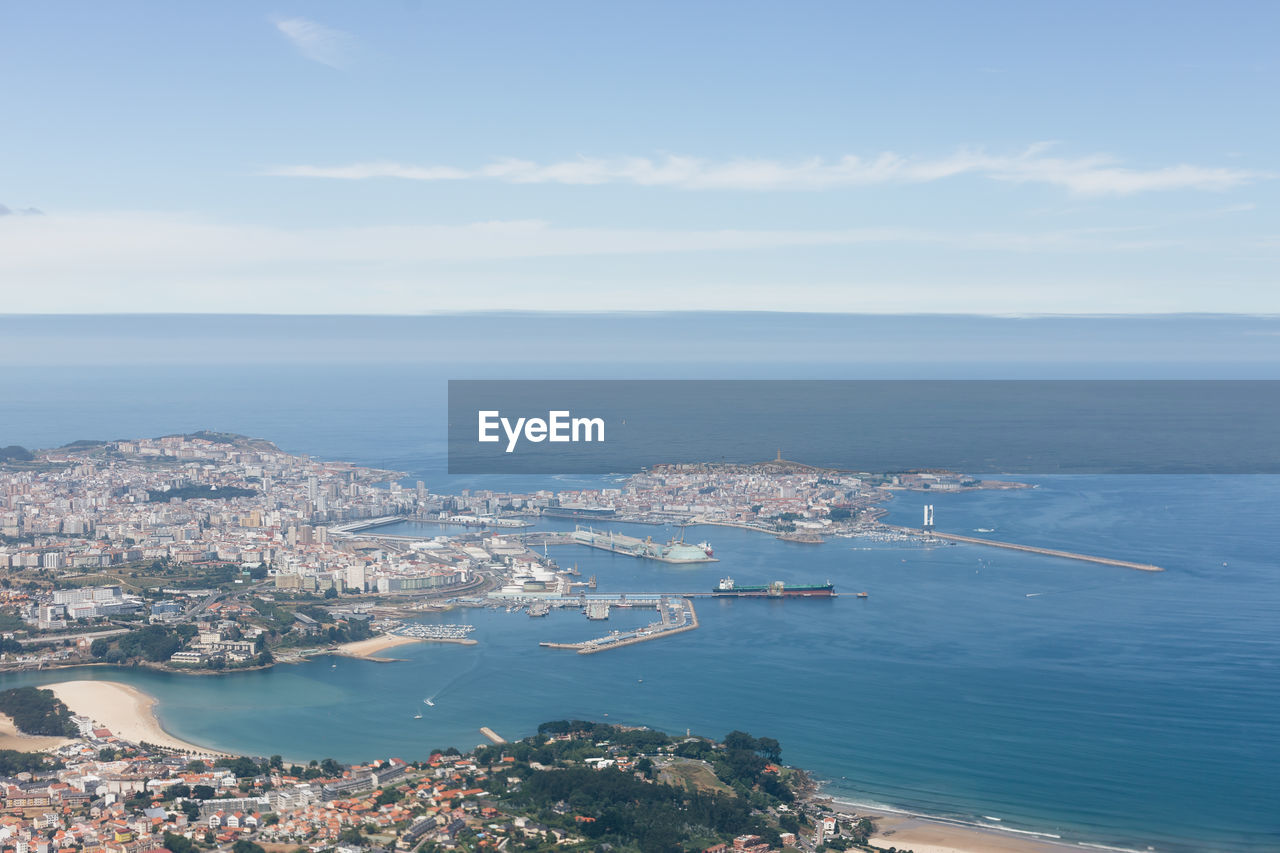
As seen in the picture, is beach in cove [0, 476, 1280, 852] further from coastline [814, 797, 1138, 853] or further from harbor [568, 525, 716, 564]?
harbor [568, 525, 716, 564]

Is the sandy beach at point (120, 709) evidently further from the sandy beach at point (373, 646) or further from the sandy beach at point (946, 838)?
the sandy beach at point (946, 838)

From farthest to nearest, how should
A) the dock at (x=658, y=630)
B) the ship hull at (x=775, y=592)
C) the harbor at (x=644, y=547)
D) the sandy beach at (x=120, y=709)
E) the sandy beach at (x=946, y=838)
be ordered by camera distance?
the harbor at (x=644, y=547)
the ship hull at (x=775, y=592)
the dock at (x=658, y=630)
the sandy beach at (x=120, y=709)
the sandy beach at (x=946, y=838)

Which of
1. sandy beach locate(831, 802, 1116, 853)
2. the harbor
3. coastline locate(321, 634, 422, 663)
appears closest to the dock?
coastline locate(321, 634, 422, 663)

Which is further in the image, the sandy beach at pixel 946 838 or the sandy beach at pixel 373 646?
the sandy beach at pixel 373 646

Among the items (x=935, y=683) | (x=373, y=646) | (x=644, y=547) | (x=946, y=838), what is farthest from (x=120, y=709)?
(x=644, y=547)

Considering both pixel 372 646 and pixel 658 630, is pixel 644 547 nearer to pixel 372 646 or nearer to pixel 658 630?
pixel 658 630

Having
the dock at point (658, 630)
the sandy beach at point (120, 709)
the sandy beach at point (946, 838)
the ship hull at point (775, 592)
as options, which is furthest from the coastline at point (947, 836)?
the ship hull at point (775, 592)
